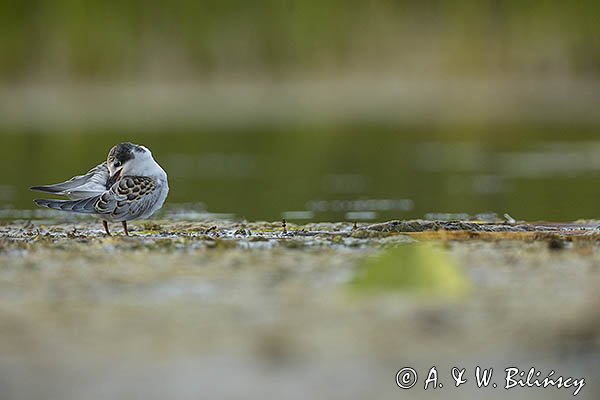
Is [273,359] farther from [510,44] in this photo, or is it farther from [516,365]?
[510,44]

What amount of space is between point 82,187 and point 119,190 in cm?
32

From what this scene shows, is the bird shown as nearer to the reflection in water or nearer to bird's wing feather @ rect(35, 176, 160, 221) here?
bird's wing feather @ rect(35, 176, 160, 221)

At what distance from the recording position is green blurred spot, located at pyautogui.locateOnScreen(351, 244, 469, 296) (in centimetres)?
554

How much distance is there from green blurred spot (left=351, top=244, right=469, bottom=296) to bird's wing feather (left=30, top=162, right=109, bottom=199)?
3.42 meters

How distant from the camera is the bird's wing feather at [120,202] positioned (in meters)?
8.50

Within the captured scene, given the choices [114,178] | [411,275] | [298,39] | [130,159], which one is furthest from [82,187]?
[298,39]

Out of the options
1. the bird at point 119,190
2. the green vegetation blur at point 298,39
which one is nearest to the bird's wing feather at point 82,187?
the bird at point 119,190

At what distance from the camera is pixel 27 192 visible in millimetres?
14125

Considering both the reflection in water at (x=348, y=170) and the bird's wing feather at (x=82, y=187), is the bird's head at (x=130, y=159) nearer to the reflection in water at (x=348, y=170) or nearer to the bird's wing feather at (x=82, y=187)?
the bird's wing feather at (x=82, y=187)

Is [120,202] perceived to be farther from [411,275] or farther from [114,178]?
[411,275]

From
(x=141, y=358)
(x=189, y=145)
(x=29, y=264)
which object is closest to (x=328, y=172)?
(x=189, y=145)

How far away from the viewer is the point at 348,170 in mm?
17062

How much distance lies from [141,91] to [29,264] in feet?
113

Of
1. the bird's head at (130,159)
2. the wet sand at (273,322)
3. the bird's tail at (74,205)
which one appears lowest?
the wet sand at (273,322)
